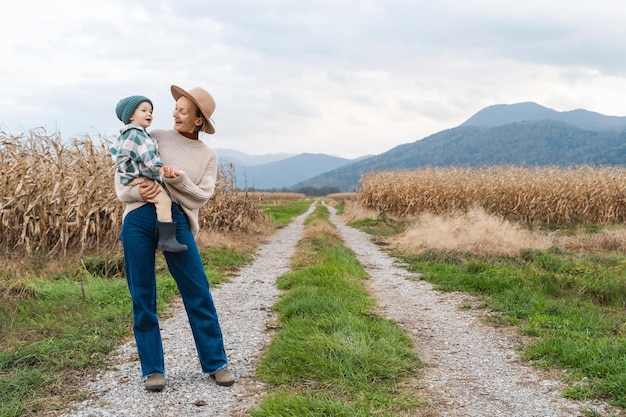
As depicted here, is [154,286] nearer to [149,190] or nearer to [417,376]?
[149,190]

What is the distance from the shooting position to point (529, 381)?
4410 millimetres

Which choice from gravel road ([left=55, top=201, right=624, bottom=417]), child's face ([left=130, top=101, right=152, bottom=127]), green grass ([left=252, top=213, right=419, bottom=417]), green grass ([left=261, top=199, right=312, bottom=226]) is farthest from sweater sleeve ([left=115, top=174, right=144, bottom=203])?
green grass ([left=261, top=199, right=312, bottom=226])

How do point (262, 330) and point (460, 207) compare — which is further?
point (460, 207)

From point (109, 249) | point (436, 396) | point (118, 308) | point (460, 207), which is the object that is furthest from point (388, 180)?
point (436, 396)

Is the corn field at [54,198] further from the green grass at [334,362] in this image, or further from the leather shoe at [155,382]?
the leather shoe at [155,382]

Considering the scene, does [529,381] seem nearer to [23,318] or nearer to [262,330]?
[262,330]

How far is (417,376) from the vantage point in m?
4.47

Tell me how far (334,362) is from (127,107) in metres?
2.60

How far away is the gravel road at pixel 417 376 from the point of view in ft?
12.4

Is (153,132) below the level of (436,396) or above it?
above

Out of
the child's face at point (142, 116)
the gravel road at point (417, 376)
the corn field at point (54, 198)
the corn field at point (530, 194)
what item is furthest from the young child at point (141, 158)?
the corn field at point (530, 194)

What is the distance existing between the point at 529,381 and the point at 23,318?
5.33 m

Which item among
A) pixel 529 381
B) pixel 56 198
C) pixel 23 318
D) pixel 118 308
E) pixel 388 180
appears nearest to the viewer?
pixel 529 381

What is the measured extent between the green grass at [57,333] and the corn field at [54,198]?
71.5 inches
